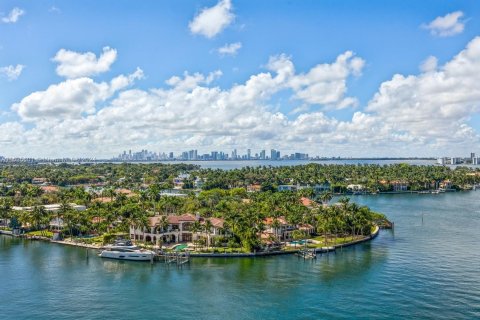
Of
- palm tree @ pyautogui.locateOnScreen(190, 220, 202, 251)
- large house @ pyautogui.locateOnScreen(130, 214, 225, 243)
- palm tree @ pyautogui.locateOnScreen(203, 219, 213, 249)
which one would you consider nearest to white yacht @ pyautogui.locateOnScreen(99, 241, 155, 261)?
large house @ pyautogui.locateOnScreen(130, 214, 225, 243)

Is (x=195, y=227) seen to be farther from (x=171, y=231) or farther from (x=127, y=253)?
(x=127, y=253)

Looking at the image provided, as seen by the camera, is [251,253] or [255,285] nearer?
[255,285]

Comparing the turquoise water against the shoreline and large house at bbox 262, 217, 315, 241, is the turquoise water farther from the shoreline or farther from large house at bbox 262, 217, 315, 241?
large house at bbox 262, 217, 315, 241

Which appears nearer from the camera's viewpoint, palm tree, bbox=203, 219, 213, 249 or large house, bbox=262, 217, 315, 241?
palm tree, bbox=203, 219, 213, 249

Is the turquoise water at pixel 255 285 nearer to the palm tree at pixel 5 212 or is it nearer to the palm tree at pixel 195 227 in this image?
the palm tree at pixel 195 227

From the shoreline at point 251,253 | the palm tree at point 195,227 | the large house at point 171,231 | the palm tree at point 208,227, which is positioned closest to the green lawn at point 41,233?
the shoreline at point 251,253

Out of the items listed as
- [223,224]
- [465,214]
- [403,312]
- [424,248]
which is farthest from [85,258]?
[465,214]

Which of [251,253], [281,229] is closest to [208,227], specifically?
[251,253]
